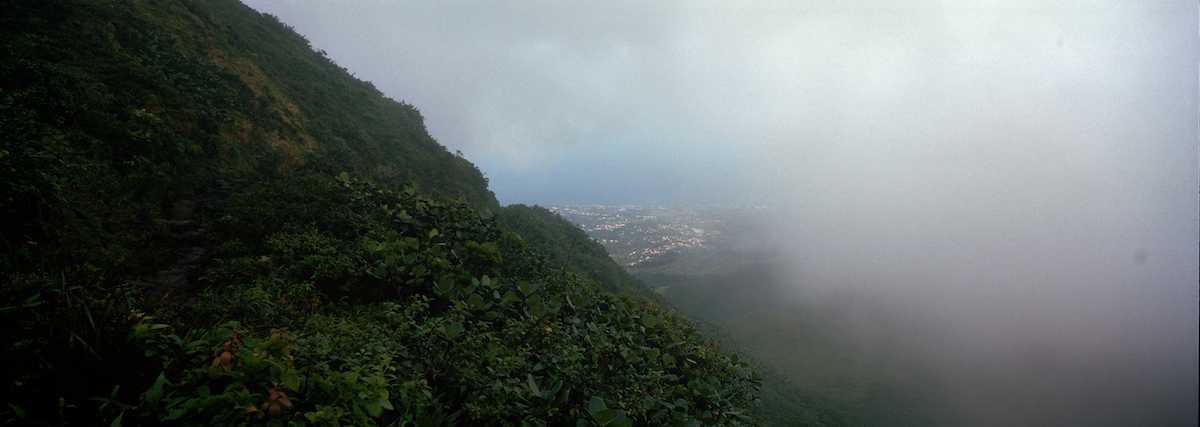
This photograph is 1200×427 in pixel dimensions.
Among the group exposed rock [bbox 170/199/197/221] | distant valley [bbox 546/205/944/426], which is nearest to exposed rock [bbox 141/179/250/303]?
exposed rock [bbox 170/199/197/221]

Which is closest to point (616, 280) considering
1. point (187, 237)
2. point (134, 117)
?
point (187, 237)

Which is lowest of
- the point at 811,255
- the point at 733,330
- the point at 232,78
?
the point at 733,330

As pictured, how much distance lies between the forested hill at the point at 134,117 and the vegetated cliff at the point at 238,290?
6 cm

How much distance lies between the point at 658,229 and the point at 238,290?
116m

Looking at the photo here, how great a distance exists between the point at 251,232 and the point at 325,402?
6274mm

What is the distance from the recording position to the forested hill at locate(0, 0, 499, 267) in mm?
6145

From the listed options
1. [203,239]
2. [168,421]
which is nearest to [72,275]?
[168,421]

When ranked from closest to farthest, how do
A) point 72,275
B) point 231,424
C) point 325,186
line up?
point 231,424
point 72,275
point 325,186

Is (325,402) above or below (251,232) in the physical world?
below

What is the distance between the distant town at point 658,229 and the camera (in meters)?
99.1

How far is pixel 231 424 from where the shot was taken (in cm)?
254

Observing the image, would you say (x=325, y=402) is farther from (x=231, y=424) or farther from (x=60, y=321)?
(x=60, y=321)

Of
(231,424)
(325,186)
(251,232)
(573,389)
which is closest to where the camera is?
(231,424)

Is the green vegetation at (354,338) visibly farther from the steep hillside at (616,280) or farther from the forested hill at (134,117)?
the steep hillside at (616,280)
